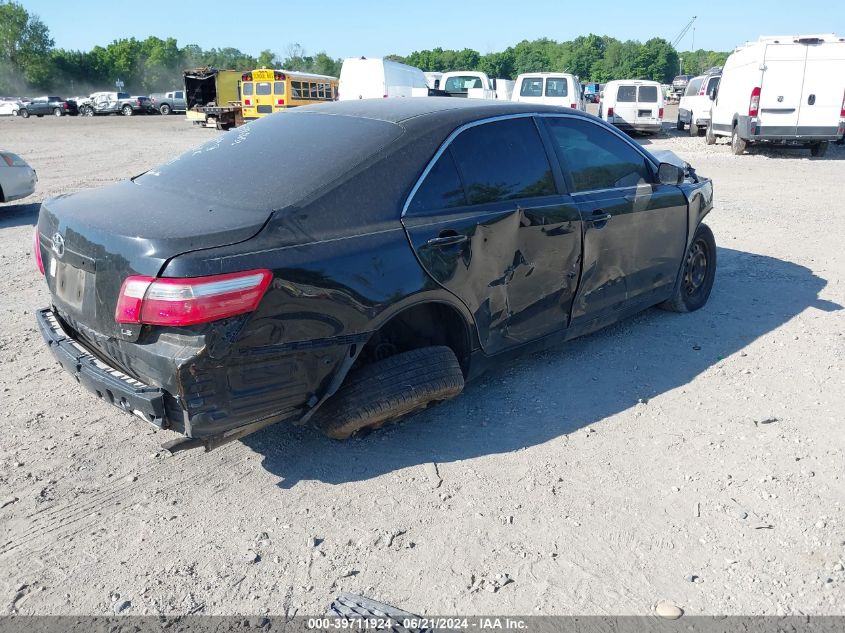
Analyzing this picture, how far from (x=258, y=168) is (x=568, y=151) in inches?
75.1

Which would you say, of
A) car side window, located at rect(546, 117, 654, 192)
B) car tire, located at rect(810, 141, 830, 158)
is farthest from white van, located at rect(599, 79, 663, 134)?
car side window, located at rect(546, 117, 654, 192)

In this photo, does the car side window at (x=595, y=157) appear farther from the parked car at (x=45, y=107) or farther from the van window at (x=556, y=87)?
the parked car at (x=45, y=107)

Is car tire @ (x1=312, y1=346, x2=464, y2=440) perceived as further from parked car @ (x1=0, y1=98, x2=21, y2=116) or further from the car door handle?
parked car @ (x1=0, y1=98, x2=21, y2=116)

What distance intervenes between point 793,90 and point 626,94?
7.42 metres

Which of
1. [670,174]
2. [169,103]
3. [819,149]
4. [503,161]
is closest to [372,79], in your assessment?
[819,149]

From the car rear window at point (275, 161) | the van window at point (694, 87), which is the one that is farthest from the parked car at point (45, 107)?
the car rear window at point (275, 161)

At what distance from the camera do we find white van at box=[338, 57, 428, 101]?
2217 cm

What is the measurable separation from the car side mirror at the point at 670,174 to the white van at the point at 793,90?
12464mm

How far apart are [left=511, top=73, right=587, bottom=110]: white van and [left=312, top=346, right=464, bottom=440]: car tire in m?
17.0

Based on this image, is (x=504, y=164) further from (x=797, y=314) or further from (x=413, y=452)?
(x=797, y=314)

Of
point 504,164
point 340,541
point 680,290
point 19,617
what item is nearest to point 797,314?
point 680,290

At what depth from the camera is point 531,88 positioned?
64.6 feet

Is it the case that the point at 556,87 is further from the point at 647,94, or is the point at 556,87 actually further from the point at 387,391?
the point at 387,391

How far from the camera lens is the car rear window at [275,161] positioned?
3193mm
